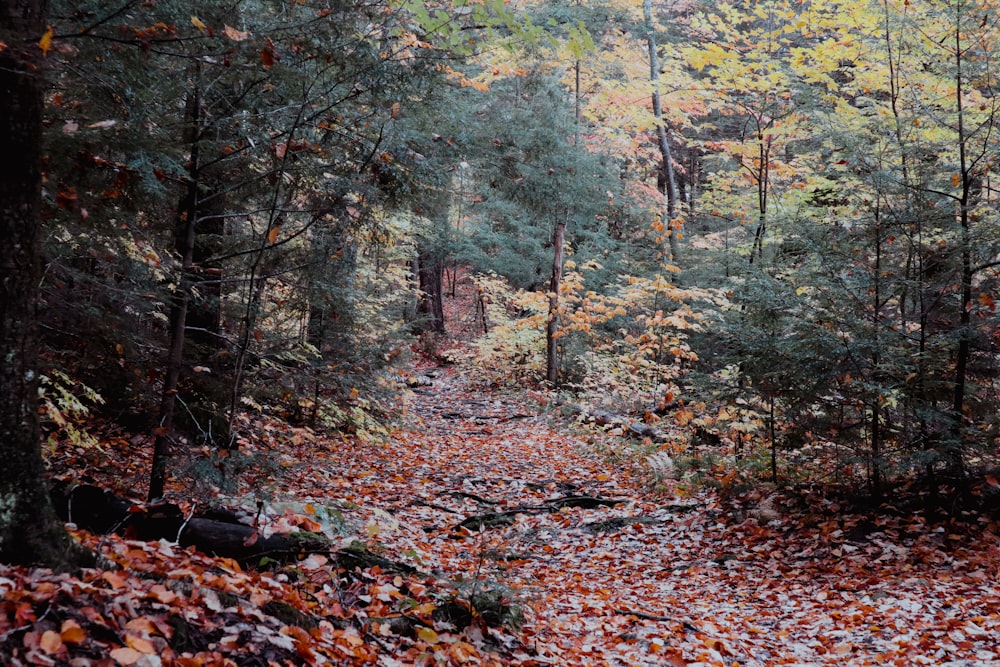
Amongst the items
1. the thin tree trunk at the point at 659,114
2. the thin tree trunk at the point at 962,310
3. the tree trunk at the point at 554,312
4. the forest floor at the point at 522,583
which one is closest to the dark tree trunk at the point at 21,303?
the forest floor at the point at 522,583

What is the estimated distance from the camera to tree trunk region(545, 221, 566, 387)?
52.6 ft

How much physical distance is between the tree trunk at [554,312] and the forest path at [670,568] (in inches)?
232

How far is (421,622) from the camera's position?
412cm

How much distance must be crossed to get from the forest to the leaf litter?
3 cm

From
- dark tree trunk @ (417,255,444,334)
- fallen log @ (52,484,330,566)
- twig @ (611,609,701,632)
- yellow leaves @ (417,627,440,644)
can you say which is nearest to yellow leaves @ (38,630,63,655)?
fallen log @ (52,484,330,566)

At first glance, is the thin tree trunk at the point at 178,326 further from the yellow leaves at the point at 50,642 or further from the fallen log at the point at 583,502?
the fallen log at the point at 583,502

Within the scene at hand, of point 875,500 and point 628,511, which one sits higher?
point 875,500

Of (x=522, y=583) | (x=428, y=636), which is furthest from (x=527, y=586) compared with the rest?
(x=428, y=636)

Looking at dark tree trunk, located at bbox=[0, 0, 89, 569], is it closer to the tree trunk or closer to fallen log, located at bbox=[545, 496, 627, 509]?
fallen log, located at bbox=[545, 496, 627, 509]

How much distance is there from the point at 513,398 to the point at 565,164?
5.97 m

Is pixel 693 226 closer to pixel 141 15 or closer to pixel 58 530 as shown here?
pixel 141 15

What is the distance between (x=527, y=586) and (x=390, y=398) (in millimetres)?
3917

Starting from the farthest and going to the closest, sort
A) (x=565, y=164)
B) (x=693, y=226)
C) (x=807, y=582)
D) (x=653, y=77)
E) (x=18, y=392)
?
(x=693, y=226) → (x=653, y=77) → (x=565, y=164) → (x=807, y=582) → (x=18, y=392)

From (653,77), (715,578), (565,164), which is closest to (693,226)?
(653,77)
